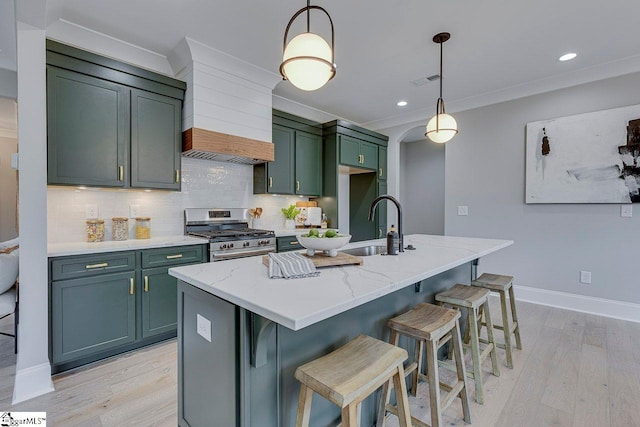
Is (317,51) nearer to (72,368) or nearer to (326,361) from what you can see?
(326,361)

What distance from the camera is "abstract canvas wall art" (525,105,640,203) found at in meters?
3.12

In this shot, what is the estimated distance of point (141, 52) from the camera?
287 cm

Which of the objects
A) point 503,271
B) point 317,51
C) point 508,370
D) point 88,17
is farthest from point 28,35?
point 503,271

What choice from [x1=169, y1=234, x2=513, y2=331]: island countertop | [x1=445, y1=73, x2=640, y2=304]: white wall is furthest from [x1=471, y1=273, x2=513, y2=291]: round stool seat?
[x1=445, y1=73, x2=640, y2=304]: white wall

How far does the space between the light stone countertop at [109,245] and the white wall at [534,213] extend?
358 centimetres

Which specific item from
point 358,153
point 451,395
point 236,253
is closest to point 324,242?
point 451,395

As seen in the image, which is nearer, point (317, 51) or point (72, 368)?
point (317, 51)

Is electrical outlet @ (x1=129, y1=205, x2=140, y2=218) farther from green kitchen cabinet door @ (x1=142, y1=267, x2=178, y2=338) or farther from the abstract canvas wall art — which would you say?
the abstract canvas wall art

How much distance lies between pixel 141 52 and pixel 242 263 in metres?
2.57

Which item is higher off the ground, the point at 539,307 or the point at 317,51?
the point at 317,51

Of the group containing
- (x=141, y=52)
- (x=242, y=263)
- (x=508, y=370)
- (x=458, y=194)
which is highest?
(x=141, y=52)

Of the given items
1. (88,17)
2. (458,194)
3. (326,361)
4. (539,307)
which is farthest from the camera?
(458,194)

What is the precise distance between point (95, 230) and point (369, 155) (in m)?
3.66

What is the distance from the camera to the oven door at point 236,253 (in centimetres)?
286
